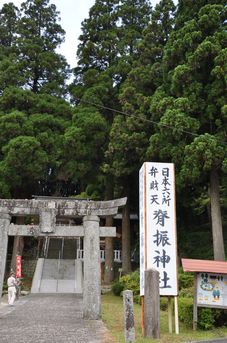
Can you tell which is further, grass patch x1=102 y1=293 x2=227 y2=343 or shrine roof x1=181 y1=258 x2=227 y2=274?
shrine roof x1=181 y1=258 x2=227 y2=274

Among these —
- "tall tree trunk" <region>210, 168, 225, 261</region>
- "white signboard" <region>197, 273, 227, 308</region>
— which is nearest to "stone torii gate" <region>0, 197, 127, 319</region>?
"white signboard" <region>197, 273, 227, 308</region>

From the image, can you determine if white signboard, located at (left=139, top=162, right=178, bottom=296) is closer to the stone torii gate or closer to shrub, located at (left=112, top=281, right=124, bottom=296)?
the stone torii gate

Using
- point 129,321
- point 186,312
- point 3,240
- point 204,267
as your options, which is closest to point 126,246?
point 3,240

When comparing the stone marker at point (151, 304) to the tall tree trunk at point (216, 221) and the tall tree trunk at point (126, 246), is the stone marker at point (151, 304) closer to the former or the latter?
the tall tree trunk at point (216, 221)

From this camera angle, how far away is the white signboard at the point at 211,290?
8625 millimetres

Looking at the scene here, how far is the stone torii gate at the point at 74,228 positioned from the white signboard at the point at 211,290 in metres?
3.19

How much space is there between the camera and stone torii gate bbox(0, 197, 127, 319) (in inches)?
419

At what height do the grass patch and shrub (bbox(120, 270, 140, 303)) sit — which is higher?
shrub (bbox(120, 270, 140, 303))

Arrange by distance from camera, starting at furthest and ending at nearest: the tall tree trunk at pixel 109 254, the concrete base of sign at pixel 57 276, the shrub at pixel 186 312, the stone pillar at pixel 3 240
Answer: the tall tree trunk at pixel 109 254
the concrete base of sign at pixel 57 276
the stone pillar at pixel 3 240
the shrub at pixel 186 312

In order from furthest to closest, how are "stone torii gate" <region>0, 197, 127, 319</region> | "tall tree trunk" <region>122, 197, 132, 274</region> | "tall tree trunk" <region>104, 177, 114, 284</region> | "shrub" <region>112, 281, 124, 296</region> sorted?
"tall tree trunk" <region>104, 177, 114, 284</region>
"tall tree trunk" <region>122, 197, 132, 274</region>
"shrub" <region>112, 281, 124, 296</region>
"stone torii gate" <region>0, 197, 127, 319</region>

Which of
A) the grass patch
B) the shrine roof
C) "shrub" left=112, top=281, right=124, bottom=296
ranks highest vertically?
the shrine roof

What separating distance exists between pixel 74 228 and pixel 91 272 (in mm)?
1325

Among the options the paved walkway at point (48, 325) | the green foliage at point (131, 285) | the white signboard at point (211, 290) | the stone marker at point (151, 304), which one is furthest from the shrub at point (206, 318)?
the green foliage at point (131, 285)

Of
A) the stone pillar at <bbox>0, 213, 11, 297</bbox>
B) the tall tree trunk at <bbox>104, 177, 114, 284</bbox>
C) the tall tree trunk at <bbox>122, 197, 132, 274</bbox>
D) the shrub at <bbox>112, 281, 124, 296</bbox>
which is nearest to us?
the stone pillar at <bbox>0, 213, 11, 297</bbox>
